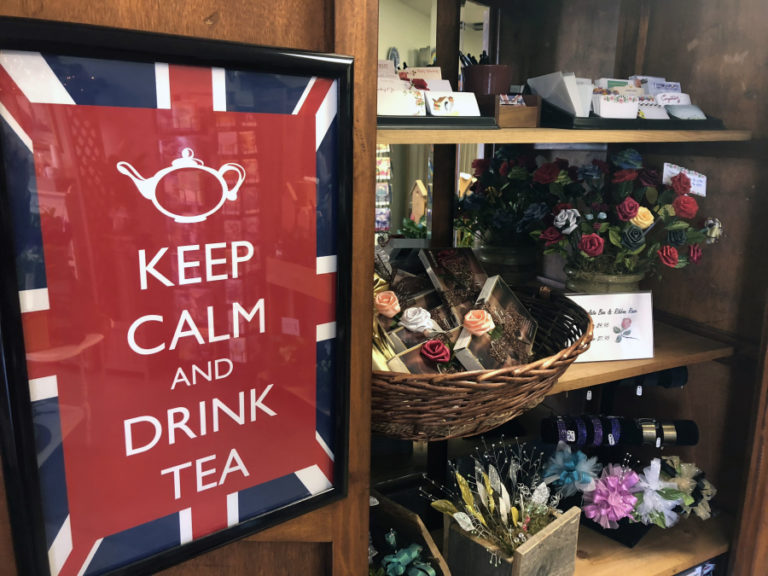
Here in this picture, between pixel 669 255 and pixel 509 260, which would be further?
pixel 509 260

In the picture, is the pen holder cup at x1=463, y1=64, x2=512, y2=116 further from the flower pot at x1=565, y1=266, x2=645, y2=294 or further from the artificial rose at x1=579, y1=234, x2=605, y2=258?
the flower pot at x1=565, y1=266, x2=645, y2=294

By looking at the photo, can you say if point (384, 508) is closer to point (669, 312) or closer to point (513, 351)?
point (513, 351)

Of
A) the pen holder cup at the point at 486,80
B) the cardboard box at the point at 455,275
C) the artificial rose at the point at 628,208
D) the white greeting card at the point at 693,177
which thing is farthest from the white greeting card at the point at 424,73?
the white greeting card at the point at 693,177

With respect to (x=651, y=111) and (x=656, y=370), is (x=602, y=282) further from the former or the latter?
(x=651, y=111)

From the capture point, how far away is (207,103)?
31.1 inches

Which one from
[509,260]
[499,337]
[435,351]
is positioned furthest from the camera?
[509,260]

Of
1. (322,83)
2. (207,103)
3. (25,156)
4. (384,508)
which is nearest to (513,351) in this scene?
(384,508)

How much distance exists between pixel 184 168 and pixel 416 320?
66cm

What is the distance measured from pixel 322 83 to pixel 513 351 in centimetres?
73

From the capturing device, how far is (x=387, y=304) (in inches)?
52.1

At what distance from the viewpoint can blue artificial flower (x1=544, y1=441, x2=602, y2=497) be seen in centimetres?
176

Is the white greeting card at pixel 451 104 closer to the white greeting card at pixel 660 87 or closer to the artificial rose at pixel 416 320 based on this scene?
the artificial rose at pixel 416 320

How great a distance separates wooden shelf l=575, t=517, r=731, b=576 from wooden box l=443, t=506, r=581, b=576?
0.30 m

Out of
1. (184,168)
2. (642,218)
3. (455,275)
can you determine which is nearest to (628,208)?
(642,218)
